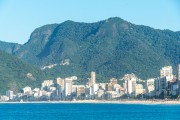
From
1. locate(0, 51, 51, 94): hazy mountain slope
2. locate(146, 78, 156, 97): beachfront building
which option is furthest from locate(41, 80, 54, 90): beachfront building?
locate(146, 78, 156, 97): beachfront building

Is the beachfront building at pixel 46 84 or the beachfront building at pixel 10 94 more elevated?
the beachfront building at pixel 46 84

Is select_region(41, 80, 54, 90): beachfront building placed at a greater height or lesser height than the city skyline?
greater

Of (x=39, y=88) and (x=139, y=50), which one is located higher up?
(x=139, y=50)

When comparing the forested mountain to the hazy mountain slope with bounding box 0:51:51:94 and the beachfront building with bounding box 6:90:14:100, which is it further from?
the beachfront building with bounding box 6:90:14:100

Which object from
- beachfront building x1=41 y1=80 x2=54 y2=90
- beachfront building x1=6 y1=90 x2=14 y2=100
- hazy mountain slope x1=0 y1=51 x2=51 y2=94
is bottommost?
beachfront building x1=6 y1=90 x2=14 y2=100
